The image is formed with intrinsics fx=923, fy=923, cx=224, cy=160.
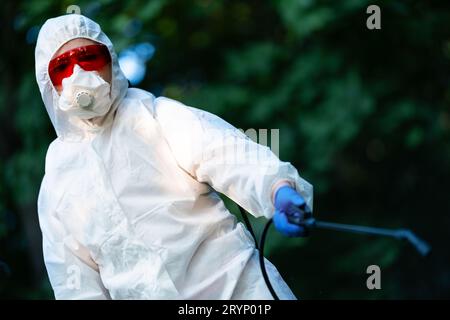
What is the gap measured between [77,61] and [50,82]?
0.14 meters

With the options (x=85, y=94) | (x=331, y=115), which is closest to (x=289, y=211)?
(x=85, y=94)

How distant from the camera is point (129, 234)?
2688mm

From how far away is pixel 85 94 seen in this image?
277cm

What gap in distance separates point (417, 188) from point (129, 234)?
4.75 meters

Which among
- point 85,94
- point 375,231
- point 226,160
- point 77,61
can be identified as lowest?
point 375,231

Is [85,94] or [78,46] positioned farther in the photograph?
[78,46]

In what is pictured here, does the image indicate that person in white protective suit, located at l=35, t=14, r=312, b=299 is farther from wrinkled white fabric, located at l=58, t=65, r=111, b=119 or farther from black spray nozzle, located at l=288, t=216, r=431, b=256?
black spray nozzle, located at l=288, t=216, r=431, b=256

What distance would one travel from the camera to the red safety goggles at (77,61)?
2846 millimetres

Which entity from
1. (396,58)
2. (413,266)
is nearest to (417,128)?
(396,58)

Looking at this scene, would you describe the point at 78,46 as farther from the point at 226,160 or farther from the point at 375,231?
the point at 375,231

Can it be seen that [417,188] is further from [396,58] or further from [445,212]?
[396,58]

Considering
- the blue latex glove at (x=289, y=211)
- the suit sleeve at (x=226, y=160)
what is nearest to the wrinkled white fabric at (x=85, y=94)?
the suit sleeve at (x=226, y=160)

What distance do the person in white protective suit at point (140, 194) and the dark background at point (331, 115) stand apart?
11.6 feet

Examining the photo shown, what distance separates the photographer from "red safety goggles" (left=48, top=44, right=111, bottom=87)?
9.34 ft
